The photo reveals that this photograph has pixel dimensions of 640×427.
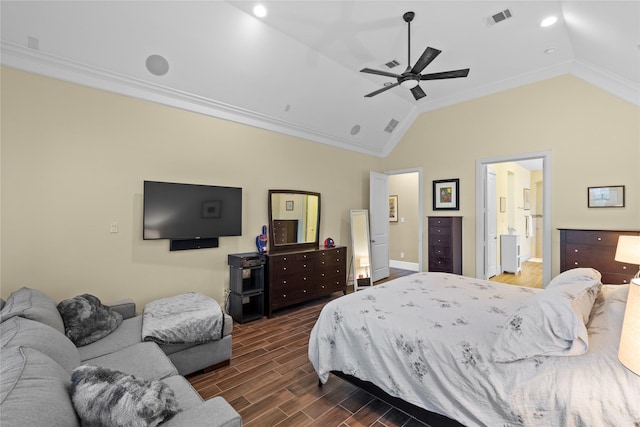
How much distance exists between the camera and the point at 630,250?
8.62 ft

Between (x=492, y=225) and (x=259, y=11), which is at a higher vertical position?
(x=259, y=11)

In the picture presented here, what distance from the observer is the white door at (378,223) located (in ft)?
19.8

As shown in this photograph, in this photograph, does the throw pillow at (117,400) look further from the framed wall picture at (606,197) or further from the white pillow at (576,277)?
the framed wall picture at (606,197)

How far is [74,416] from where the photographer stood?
109cm

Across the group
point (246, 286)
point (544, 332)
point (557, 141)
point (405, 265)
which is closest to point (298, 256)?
point (246, 286)

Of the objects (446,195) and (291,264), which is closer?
(291,264)

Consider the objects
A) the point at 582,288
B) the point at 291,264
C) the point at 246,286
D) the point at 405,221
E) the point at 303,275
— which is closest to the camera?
the point at 582,288

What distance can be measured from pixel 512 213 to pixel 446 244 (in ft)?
11.0

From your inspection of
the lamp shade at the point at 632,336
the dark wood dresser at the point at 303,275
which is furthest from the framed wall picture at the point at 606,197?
the lamp shade at the point at 632,336

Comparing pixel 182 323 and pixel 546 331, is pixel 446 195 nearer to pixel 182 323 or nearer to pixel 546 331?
pixel 546 331

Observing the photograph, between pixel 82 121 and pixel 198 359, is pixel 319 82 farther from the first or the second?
pixel 198 359

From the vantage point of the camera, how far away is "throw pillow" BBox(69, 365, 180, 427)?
1107mm

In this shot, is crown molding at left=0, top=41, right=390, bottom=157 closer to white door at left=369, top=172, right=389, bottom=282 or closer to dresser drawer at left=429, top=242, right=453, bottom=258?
white door at left=369, top=172, right=389, bottom=282

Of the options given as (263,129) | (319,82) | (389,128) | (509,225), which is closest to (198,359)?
(263,129)
